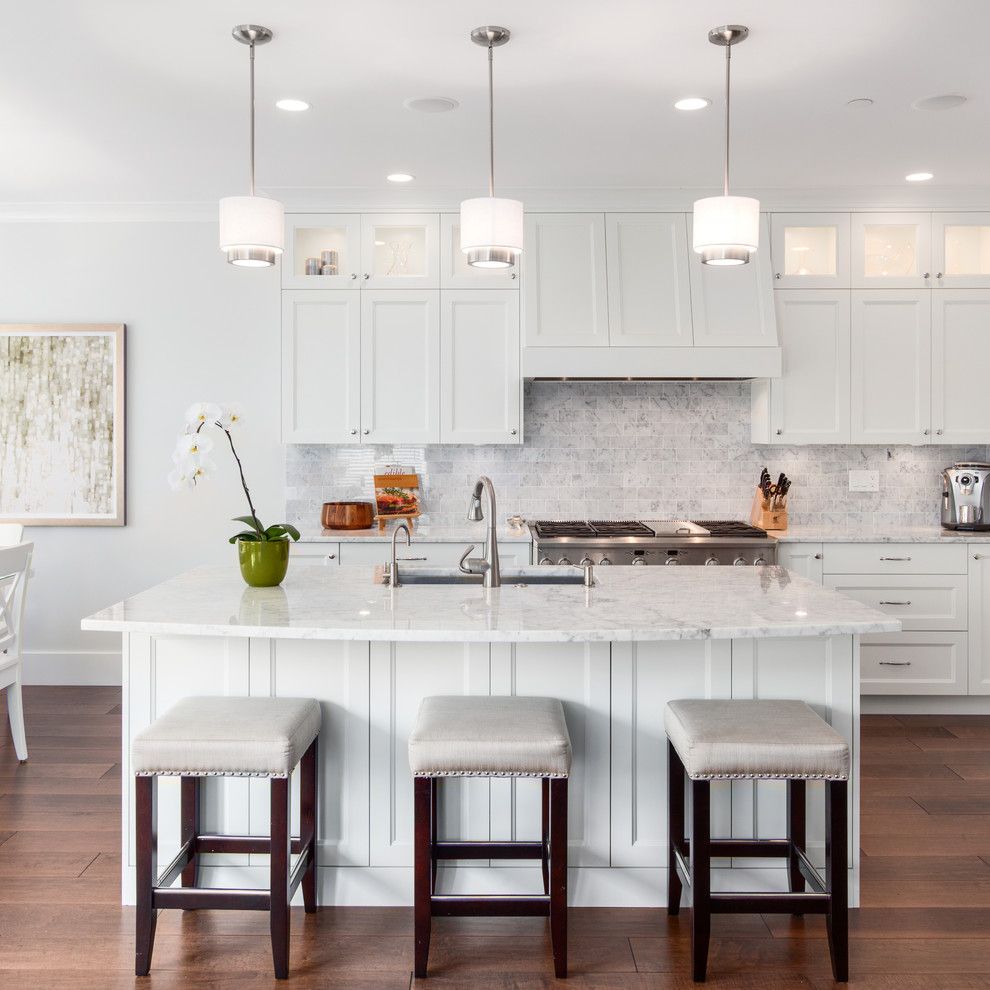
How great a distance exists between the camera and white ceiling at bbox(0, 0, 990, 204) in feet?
9.59

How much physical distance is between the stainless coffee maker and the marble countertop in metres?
2.26

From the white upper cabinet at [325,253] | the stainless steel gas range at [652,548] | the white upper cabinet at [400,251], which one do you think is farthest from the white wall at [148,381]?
the stainless steel gas range at [652,548]

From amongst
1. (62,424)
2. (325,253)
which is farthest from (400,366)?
(62,424)

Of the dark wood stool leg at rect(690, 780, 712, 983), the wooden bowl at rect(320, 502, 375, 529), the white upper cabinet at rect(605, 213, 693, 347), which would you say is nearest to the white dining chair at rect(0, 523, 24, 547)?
the wooden bowl at rect(320, 502, 375, 529)

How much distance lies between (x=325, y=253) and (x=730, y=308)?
2051mm

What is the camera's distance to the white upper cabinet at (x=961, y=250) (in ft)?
16.0

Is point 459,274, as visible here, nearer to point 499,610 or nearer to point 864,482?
point 864,482

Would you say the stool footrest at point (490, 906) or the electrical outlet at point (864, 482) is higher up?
the electrical outlet at point (864, 482)

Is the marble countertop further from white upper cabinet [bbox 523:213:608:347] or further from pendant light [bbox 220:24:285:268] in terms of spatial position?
white upper cabinet [bbox 523:213:608:347]

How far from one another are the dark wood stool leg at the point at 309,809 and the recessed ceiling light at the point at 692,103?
2604mm

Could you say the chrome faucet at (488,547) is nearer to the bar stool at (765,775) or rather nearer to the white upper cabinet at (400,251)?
the bar stool at (765,775)

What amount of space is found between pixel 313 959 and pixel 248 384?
3.36 meters

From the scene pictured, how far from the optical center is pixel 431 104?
362 centimetres

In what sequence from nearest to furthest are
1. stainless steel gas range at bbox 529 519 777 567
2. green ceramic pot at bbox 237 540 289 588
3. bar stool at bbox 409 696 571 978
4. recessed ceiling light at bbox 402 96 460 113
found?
bar stool at bbox 409 696 571 978 → green ceramic pot at bbox 237 540 289 588 → recessed ceiling light at bbox 402 96 460 113 → stainless steel gas range at bbox 529 519 777 567
